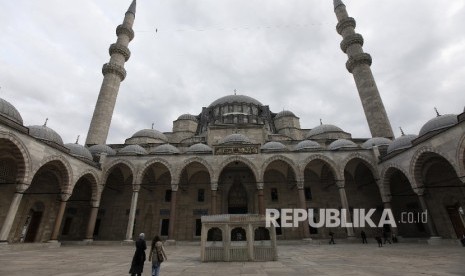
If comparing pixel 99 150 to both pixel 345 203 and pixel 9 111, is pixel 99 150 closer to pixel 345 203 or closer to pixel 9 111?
pixel 9 111

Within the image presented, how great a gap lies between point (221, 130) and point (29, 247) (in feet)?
53.6

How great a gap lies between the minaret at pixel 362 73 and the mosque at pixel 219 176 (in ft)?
0.37

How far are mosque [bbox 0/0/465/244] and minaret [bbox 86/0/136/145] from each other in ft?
0.40

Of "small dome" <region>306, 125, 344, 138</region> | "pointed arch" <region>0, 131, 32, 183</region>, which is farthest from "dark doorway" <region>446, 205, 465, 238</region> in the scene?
"pointed arch" <region>0, 131, 32, 183</region>

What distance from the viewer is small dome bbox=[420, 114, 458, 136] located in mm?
14531

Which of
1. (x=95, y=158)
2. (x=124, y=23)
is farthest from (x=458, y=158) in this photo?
(x=124, y=23)

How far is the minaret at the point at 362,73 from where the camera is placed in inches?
901

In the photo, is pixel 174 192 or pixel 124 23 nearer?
pixel 174 192

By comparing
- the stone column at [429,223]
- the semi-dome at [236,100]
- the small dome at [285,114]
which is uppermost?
the semi-dome at [236,100]

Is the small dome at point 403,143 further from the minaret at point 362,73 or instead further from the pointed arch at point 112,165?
the pointed arch at point 112,165

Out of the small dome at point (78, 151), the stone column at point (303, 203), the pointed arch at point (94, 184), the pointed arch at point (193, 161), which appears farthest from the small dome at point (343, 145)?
the small dome at point (78, 151)

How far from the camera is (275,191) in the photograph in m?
20.6

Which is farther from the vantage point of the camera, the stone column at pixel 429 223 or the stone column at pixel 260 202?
the stone column at pixel 260 202

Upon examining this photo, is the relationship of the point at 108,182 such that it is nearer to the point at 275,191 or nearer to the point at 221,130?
the point at 221,130
